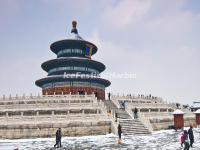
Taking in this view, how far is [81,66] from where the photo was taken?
56.6 metres

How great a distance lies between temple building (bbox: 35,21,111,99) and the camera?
2126 inches

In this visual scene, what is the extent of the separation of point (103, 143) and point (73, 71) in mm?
31059

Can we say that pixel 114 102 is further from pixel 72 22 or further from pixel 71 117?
pixel 72 22

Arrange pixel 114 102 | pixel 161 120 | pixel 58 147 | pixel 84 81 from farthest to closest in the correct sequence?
1. pixel 84 81
2. pixel 114 102
3. pixel 161 120
4. pixel 58 147

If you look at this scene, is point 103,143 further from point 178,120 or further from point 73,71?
point 73,71

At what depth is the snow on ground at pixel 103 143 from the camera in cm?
2259

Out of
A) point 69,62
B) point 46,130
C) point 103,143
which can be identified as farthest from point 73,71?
point 103,143

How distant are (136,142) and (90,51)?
3677cm

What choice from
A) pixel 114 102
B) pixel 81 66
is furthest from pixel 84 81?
pixel 114 102

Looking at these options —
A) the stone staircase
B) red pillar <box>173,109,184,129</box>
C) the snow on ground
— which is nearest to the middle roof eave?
the stone staircase

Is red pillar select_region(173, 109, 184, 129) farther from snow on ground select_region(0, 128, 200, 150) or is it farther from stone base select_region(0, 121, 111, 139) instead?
stone base select_region(0, 121, 111, 139)

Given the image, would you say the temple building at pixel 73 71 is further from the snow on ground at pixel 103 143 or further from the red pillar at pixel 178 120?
the snow on ground at pixel 103 143

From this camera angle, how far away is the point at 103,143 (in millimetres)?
24984

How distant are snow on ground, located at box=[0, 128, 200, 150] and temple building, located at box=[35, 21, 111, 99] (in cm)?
2524
